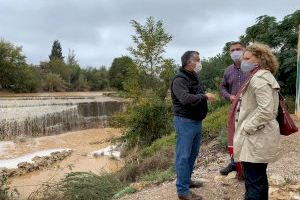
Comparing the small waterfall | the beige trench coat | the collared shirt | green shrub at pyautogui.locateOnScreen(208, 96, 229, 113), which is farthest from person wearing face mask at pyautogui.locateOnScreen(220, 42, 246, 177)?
the small waterfall

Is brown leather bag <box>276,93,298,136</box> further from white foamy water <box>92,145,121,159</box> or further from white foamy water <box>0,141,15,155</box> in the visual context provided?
white foamy water <box>0,141,15,155</box>

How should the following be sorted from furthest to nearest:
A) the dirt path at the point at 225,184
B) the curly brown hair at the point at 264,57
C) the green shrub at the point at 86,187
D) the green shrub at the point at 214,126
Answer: the green shrub at the point at 214,126
the green shrub at the point at 86,187
the dirt path at the point at 225,184
the curly brown hair at the point at 264,57

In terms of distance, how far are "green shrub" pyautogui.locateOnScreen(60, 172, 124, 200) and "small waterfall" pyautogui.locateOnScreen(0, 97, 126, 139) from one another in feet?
42.6

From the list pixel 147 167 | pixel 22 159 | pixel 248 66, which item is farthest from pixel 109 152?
pixel 248 66

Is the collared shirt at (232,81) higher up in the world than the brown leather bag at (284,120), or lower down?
higher up

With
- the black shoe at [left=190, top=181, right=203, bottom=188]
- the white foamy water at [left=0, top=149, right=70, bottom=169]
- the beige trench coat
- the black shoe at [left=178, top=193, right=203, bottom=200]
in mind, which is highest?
the beige trench coat

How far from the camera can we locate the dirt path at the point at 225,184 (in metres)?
5.19

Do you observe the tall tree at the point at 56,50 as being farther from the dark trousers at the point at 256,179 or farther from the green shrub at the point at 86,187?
the dark trousers at the point at 256,179

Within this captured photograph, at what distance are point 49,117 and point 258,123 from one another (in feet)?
61.3

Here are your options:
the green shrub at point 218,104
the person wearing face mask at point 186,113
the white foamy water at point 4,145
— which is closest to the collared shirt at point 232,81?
the person wearing face mask at point 186,113

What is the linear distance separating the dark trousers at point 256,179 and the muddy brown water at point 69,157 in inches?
281

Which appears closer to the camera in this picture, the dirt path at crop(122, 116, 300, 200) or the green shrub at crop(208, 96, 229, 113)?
the dirt path at crop(122, 116, 300, 200)

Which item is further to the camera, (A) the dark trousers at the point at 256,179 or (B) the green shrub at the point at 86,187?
(B) the green shrub at the point at 86,187

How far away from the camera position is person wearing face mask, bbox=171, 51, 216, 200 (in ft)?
16.0
